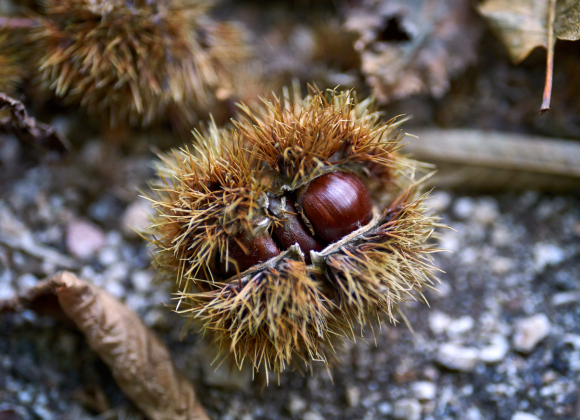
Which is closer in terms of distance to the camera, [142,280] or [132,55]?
[132,55]

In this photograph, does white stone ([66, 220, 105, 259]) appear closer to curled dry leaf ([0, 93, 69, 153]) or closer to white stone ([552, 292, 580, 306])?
curled dry leaf ([0, 93, 69, 153])

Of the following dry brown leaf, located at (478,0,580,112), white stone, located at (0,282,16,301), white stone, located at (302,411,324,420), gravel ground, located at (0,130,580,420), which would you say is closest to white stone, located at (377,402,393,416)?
gravel ground, located at (0,130,580,420)

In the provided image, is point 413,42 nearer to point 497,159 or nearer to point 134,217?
point 497,159

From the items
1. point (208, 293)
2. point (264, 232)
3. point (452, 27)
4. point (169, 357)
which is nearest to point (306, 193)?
point (264, 232)

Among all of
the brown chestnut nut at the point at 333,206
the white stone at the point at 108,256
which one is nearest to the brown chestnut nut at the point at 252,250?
the brown chestnut nut at the point at 333,206

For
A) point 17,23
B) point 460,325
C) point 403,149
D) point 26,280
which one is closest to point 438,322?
point 460,325

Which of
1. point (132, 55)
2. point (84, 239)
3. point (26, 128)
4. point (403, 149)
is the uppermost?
point (132, 55)
